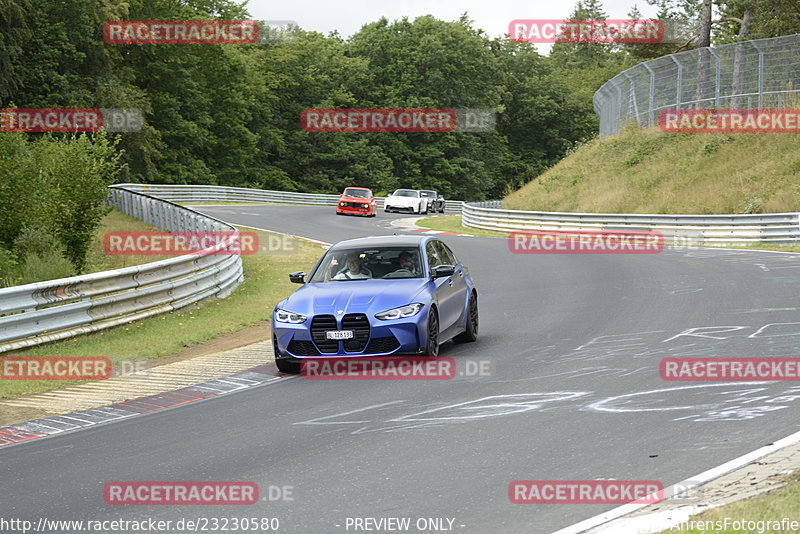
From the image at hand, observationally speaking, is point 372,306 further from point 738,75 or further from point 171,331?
point 738,75

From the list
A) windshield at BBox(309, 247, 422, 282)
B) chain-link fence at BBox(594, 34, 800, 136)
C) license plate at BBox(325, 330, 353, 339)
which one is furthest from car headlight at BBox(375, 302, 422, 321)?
chain-link fence at BBox(594, 34, 800, 136)

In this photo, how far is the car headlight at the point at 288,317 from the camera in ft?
37.5

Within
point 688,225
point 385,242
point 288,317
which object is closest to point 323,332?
point 288,317

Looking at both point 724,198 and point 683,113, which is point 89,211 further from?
point 683,113

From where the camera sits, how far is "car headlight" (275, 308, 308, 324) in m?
11.4

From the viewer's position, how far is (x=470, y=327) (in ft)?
44.2

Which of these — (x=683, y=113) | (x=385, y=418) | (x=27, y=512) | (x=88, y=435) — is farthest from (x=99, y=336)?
(x=683, y=113)

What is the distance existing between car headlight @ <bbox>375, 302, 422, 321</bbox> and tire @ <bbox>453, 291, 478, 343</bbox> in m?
2.01

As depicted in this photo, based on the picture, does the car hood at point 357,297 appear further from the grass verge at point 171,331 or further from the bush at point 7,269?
the bush at point 7,269

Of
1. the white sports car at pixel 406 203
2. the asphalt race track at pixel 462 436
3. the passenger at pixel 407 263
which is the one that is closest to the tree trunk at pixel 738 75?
the white sports car at pixel 406 203

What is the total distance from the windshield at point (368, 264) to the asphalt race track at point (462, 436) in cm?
118

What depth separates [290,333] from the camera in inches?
449

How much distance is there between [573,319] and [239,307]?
20.3ft

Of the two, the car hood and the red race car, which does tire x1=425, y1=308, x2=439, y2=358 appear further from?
the red race car
